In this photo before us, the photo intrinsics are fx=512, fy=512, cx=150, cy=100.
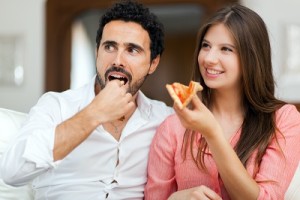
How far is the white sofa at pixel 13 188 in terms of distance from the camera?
1.62m

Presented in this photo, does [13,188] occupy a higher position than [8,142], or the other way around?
[8,142]

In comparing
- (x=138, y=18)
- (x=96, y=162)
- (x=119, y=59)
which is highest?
(x=138, y=18)

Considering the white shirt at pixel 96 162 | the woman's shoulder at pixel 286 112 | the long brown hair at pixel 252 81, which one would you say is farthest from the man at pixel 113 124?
the woman's shoulder at pixel 286 112

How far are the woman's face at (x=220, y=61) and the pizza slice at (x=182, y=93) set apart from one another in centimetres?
25

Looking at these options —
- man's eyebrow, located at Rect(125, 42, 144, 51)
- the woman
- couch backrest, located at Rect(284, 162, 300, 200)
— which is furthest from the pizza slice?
couch backrest, located at Rect(284, 162, 300, 200)

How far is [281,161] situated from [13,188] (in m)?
0.86

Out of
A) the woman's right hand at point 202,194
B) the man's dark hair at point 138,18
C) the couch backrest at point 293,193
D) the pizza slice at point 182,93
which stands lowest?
the couch backrest at point 293,193

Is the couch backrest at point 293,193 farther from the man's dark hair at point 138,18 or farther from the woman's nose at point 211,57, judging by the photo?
the man's dark hair at point 138,18

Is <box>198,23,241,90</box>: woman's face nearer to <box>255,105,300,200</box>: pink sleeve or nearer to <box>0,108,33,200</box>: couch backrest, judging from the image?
<box>255,105,300,200</box>: pink sleeve

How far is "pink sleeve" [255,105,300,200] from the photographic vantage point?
4.58 ft

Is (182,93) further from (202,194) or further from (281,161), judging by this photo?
(281,161)

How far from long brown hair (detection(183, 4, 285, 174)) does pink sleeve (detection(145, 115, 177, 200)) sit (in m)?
0.06

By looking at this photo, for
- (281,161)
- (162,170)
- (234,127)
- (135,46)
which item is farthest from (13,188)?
(281,161)

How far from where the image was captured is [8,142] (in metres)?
1.68
